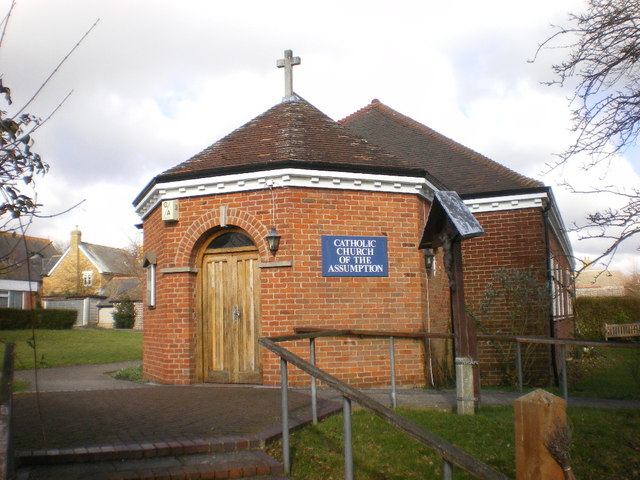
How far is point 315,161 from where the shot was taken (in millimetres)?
9992

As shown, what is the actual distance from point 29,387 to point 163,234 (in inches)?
141

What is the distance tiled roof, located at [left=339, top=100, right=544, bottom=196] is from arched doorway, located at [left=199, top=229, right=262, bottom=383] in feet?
17.7

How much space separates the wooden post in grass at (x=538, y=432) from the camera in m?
3.07

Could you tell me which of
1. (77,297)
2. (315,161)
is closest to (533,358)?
(315,161)

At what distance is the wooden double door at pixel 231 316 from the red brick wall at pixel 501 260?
5112 millimetres

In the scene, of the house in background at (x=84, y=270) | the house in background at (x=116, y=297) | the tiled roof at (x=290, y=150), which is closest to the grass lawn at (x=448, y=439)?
the tiled roof at (x=290, y=150)

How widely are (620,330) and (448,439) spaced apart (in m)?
21.1

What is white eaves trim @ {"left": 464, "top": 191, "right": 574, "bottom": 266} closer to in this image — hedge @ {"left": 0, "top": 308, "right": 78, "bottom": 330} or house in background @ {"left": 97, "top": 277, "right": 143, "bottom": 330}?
hedge @ {"left": 0, "top": 308, "right": 78, "bottom": 330}

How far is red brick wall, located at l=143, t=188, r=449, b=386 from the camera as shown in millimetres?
9781

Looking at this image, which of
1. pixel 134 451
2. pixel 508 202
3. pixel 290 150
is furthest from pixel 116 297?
pixel 134 451

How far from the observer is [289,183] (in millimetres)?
9961

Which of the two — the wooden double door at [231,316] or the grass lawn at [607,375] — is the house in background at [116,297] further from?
the wooden double door at [231,316]

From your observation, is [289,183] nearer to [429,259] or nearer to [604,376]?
[429,259]

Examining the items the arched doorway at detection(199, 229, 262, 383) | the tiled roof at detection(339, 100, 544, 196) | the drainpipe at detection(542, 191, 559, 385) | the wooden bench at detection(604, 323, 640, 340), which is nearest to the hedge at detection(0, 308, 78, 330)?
the tiled roof at detection(339, 100, 544, 196)
